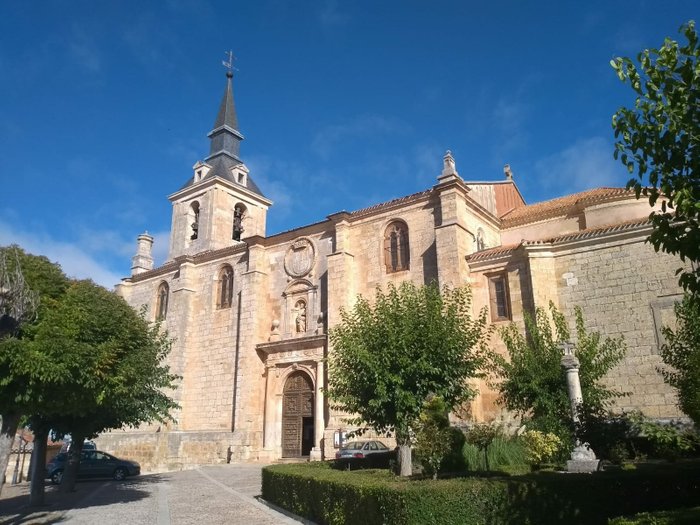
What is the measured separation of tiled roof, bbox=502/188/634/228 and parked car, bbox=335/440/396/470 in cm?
1208

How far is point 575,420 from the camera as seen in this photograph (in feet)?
39.4

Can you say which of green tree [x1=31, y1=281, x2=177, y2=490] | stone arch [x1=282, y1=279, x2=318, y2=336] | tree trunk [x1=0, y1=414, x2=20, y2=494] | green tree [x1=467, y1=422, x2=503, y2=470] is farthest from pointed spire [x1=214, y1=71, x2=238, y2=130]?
tree trunk [x1=0, y1=414, x2=20, y2=494]

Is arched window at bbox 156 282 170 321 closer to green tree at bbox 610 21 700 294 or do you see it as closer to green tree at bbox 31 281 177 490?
green tree at bbox 31 281 177 490

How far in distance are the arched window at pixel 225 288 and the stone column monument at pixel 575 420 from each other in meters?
18.9

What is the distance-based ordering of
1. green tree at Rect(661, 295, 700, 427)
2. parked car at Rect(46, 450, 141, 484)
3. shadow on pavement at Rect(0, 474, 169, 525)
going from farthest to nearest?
parked car at Rect(46, 450, 141, 484) < shadow on pavement at Rect(0, 474, 169, 525) < green tree at Rect(661, 295, 700, 427)

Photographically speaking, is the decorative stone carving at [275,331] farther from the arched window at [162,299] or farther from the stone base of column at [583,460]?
the stone base of column at [583,460]

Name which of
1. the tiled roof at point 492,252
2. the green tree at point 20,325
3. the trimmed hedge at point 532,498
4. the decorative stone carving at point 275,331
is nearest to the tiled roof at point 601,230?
the tiled roof at point 492,252

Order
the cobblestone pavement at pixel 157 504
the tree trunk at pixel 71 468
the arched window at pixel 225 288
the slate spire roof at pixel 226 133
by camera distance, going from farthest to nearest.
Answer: the slate spire roof at pixel 226 133
the arched window at pixel 225 288
the tree trunk at pixel 71 468
the cobblestone pavement at pixel 157 504

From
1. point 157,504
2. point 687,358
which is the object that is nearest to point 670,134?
point 687,358

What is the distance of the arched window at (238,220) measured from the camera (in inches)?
1355

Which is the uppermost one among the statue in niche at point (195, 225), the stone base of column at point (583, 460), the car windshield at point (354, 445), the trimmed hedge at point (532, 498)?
the statue in niche at point (195, 225)

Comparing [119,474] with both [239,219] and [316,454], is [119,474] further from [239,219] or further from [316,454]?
[239,219]

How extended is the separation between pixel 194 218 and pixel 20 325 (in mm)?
24791

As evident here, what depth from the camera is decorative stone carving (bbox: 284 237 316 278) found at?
25.6 meters
